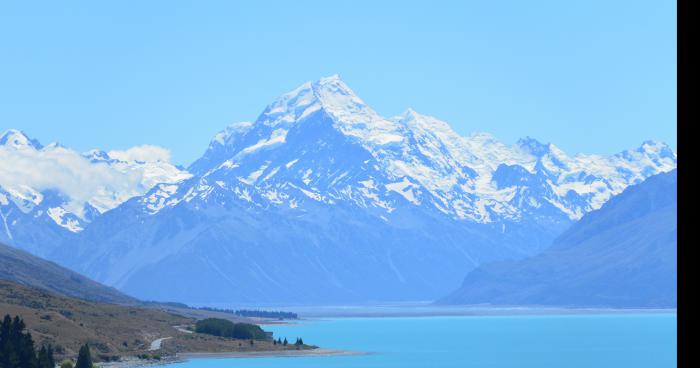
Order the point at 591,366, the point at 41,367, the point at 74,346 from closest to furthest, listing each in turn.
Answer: the point at 41,367 → the point at 74,346 → the point at 591,366

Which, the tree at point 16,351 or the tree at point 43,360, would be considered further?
the tree at point 43,360

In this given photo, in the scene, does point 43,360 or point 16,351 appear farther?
point 16,351

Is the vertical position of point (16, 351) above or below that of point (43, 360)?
above

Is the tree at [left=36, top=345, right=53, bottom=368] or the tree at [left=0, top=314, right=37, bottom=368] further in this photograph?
A: the tree at [left=36, top=345, right=53, bottom=368]

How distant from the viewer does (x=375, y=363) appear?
617ft
